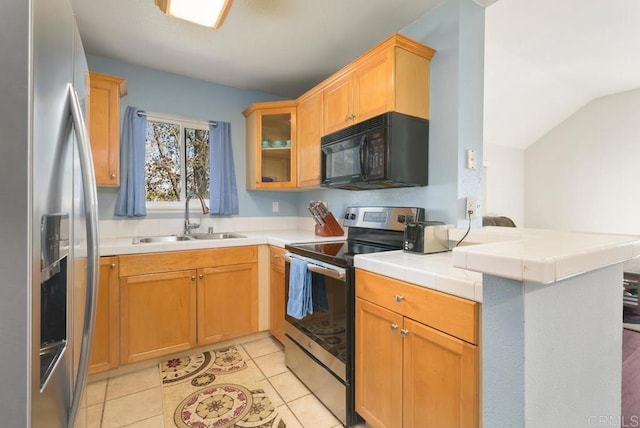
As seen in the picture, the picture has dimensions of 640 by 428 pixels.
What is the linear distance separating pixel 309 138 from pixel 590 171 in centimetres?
549

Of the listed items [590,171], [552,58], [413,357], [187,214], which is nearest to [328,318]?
[413,357]

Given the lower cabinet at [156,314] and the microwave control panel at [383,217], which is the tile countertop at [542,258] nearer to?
the microwave control panel at [383,217]

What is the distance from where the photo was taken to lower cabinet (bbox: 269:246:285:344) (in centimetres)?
235

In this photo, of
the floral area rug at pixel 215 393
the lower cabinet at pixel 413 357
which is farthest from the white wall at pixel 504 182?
the floral area rug at pixel 215 393

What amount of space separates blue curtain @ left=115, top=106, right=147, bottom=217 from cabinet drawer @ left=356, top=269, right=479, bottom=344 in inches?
80.4

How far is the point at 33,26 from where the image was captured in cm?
52

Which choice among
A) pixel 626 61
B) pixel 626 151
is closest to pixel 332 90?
pixel 626 61

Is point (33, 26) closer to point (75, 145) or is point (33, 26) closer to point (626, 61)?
point (75, 145)

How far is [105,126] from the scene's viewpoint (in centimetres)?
223

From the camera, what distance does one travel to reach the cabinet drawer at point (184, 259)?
204 cm

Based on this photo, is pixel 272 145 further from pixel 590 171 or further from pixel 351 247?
pixel 590 171

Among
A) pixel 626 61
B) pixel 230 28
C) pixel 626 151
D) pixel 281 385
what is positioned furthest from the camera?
pixel 626 151

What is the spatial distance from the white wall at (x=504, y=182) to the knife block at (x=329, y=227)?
12.5 feet

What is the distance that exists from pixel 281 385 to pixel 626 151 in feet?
20.6
